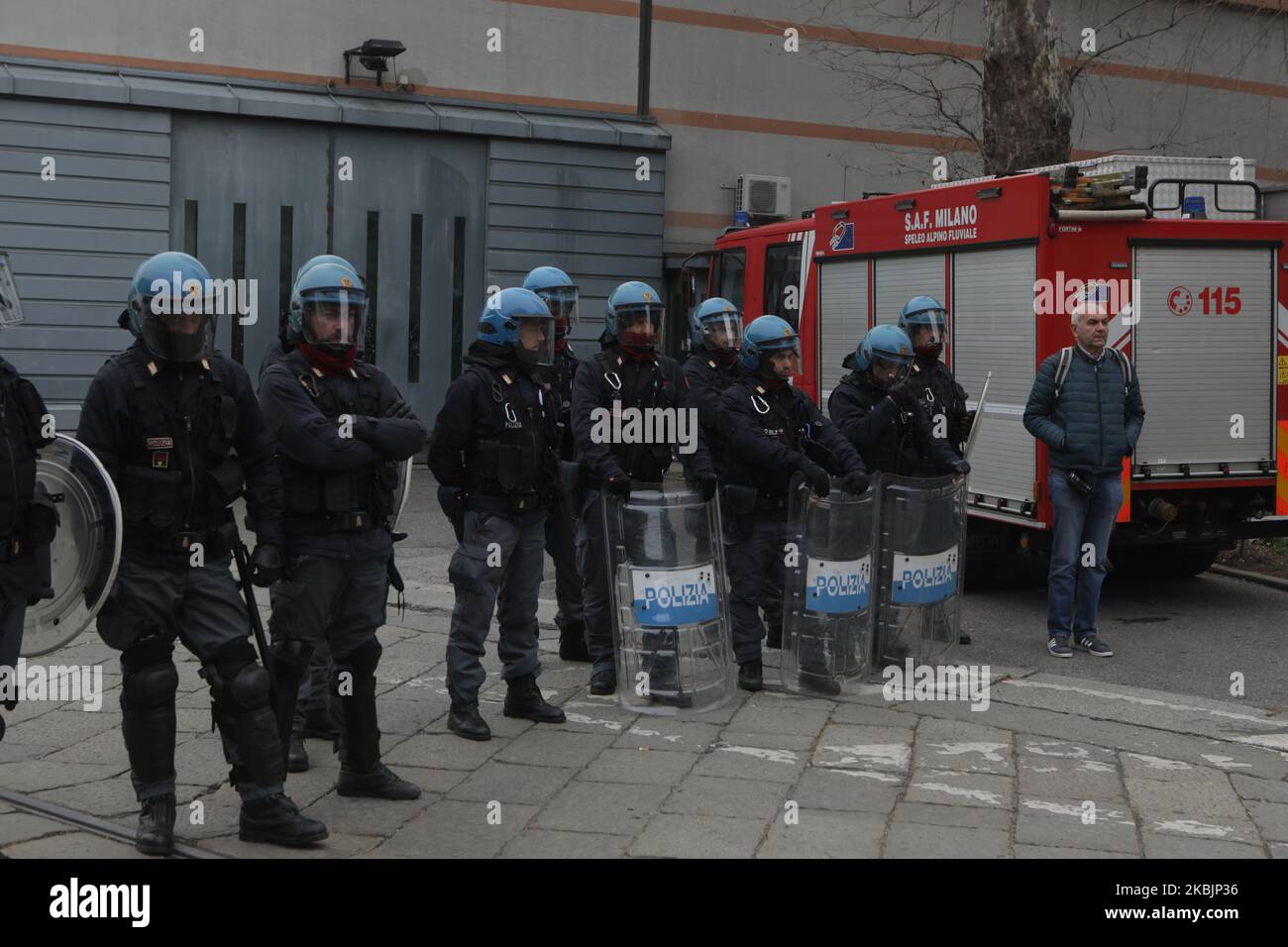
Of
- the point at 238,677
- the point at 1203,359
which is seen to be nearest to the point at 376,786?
the point at 238,677

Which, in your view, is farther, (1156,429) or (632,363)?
(1156,429)

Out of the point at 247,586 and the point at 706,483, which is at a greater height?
the point at 706,483

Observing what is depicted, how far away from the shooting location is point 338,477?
5.54m

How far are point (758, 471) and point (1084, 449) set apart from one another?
7.44 ft

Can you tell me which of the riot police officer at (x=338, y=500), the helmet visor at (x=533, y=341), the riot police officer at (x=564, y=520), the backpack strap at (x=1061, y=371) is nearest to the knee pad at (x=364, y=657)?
the riot police officer at (x=338, y=500)

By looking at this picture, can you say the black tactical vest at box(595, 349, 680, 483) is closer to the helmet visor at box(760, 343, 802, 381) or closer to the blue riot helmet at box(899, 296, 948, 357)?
→ the helmet visor at box(760, 343, 802, 381)

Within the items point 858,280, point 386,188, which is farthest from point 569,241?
point 858,280

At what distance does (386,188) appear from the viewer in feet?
58.9

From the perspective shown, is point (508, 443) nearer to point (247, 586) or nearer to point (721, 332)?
point (247, 586)

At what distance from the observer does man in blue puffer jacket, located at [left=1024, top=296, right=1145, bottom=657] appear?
347 inches

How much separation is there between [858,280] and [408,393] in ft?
25.4

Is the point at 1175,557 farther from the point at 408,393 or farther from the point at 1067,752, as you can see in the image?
the point at 408,393

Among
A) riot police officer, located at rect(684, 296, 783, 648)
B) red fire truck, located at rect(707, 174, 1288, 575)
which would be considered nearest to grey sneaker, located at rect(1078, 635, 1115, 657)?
red fire truck, located at rect(707, 174, 1288, 575)

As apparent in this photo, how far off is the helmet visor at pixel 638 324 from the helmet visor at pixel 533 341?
72cm
